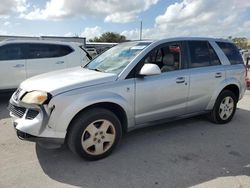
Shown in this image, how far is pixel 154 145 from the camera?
14.6ft

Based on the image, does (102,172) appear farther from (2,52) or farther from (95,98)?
(2,52)

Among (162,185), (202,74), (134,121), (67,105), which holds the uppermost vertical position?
(202,74)

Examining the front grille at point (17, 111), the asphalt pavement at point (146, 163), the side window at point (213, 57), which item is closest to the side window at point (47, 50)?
the asphalt pavement at point (146, 163)

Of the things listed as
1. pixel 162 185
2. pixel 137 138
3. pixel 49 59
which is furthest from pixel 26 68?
pixel 162 185

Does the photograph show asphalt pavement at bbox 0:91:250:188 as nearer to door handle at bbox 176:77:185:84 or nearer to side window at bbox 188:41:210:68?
door handle at bbox 176:77:185:84

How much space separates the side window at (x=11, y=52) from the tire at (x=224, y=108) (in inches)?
204

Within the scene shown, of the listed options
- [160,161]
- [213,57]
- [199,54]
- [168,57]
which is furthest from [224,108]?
[160,161]

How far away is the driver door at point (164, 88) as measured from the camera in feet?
13.6

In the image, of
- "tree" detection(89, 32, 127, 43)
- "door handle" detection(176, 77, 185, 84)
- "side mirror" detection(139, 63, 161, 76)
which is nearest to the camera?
"side mirror" detection(139, 63, 161, 76)

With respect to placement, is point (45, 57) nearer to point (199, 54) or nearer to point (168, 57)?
point (168, 57)

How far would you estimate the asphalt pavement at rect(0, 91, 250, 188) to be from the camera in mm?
3314

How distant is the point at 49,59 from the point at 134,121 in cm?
458

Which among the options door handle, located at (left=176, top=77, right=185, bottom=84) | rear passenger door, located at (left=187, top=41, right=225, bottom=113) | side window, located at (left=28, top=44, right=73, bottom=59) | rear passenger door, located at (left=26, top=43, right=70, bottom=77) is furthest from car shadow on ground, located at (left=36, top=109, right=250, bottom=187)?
side window, located at (left=28, top=44, right=73, bottom=59)

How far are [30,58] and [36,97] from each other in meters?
4.43
